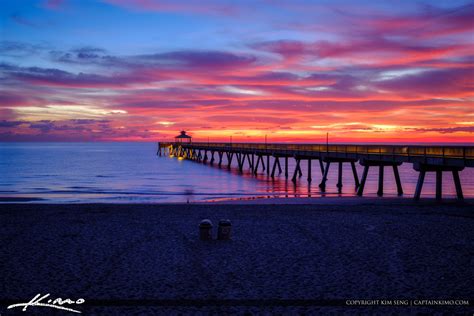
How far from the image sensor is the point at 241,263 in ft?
32.8

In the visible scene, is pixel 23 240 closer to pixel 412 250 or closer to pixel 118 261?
pixel 118 261

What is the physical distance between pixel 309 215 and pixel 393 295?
32.9 feet

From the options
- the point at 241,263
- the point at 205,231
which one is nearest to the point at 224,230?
the point at 205,231

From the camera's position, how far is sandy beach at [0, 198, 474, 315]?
7559 millimetres

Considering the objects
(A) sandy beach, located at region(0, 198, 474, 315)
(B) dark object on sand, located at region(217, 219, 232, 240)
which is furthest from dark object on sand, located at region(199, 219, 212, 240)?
(B) dark object on sand, located at region(217, 219, 232, 240)

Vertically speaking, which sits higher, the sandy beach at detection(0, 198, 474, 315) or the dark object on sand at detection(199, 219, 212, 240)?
the dark object on sand at detection(199, 219, 212, 240)

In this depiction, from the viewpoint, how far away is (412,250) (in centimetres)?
1127

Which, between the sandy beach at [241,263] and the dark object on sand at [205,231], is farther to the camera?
the dark object on sand at [205,231]

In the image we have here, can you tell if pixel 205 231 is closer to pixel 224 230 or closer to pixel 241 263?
pixel 224 230

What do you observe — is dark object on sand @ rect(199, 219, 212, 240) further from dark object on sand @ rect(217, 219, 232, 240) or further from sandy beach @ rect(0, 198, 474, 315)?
dark object on sand @ rect(217, 219, 232, 240)

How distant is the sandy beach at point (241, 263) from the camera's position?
7559 millimetres

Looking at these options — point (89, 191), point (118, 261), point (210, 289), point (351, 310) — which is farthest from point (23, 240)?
point (89, 191)

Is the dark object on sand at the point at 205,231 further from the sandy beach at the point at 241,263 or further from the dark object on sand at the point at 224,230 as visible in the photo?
the dark object on sand at the point at 224,230

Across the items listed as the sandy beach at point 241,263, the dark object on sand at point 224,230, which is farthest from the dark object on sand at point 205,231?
the dark object on sand at point 224,230
